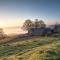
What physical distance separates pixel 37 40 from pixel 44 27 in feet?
19.9

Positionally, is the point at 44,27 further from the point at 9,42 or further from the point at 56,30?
the point at 9,42

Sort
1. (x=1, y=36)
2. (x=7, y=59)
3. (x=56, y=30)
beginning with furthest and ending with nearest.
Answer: (x=56, y=30) < (x=1, y=36) < (x=7, y=59)

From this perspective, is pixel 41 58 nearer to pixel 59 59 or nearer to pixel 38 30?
pixel 59 59

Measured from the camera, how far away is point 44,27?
3206 centimetres

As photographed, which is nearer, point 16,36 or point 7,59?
point 7,59

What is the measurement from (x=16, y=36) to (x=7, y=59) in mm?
12115

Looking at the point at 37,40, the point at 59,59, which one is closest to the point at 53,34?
the point at 37,40

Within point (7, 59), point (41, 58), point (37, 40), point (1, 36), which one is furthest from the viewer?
point (1, 36)

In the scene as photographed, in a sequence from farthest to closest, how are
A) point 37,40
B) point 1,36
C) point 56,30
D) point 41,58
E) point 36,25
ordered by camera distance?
point 36,25 < point 56,30 < point 1,36 < point 37,40 < point 41,58

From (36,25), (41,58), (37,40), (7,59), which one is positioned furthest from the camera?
(36,25)

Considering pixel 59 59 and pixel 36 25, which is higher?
pixel 36 25

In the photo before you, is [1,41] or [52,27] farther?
[52,27]

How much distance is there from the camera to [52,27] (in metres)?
31.6

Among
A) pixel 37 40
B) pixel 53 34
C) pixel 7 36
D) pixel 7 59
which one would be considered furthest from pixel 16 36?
pixel 7 59
